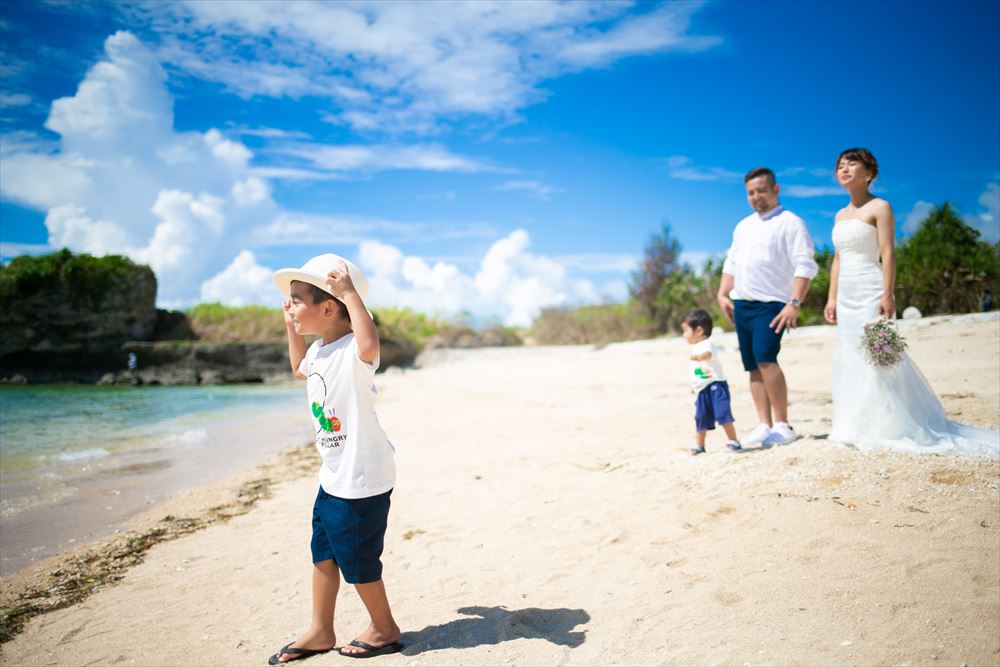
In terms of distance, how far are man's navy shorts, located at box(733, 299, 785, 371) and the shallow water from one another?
17.6 ft

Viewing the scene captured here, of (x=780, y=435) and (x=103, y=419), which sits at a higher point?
(x=780, y=435)

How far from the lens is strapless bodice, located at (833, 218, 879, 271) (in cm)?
441

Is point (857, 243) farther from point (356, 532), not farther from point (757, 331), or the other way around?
point (356, 532)

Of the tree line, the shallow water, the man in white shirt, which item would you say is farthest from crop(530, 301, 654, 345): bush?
the man in white shirt

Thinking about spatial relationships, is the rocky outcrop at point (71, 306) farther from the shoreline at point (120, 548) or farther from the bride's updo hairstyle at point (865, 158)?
the bride's updo hairstyle at point (865, 158)

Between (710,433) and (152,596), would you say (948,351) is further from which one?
(152,596)

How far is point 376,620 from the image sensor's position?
2.39m

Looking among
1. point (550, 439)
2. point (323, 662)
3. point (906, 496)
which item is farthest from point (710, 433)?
point (323, 662)

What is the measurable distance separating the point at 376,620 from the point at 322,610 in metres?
0.24

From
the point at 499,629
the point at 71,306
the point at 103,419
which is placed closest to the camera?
the point at 499,629

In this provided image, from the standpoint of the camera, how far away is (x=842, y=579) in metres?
2.66

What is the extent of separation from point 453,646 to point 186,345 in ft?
76.6

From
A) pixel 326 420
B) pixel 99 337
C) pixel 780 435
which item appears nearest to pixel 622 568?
pixel 326 420

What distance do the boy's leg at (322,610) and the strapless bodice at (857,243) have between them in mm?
4385
